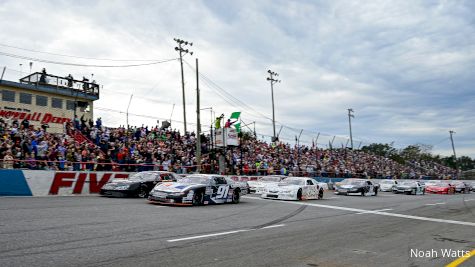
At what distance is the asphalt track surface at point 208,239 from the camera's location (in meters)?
6.11

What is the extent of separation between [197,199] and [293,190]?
6505 millimetres

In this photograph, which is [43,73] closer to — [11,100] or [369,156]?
[11,100]

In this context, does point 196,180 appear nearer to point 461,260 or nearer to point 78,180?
point 78,180

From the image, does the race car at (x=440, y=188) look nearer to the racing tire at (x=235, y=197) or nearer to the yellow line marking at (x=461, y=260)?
the racing tire at (x=235, y=197)

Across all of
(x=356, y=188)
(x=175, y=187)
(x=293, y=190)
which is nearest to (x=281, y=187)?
(x=293, y=190)

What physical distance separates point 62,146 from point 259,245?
17.3 meters

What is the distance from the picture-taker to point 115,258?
5922 millimetres

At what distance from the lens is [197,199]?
50.7 feet

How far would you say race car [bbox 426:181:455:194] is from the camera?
39219 millimetres

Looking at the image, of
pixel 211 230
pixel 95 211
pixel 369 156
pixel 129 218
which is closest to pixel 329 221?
pixel 211 230

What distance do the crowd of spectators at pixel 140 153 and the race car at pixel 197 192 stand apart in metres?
6.60

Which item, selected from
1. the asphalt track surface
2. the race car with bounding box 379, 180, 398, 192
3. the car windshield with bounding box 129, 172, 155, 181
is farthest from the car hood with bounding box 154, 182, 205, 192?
the race car with bounding box 379, 180, 398, 192

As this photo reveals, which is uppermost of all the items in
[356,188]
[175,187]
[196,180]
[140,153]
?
[140,153]

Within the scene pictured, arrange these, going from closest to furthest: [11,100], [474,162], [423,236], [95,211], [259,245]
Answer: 1. [259,245]
2. [423,236]
3. [95,211]
4. [11,100]
5. [474,162]
